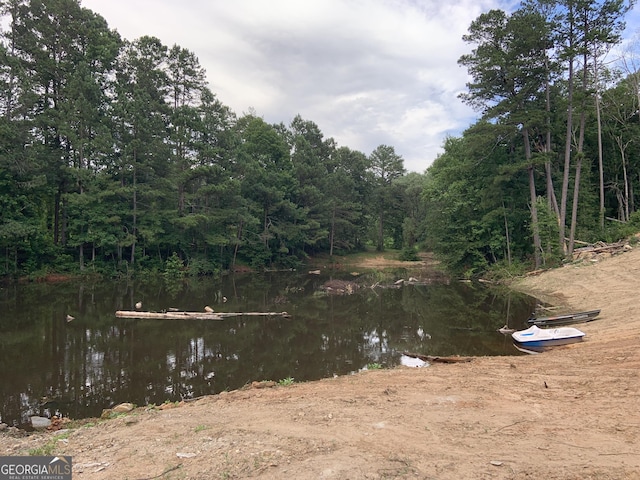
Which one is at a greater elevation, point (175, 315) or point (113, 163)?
point (113, 163)

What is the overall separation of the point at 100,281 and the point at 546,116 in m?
32.3

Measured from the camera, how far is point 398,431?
4.96m

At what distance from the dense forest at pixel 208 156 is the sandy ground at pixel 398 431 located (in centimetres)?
2045

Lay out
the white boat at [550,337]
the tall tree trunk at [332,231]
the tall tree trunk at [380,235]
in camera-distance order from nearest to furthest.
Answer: the white boat at [550,337] → the tall tree trunk at [332,231] → the tall tree trunk at [380,235]

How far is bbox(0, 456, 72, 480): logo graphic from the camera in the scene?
407cm

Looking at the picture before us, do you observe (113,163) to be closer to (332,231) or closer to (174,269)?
(174,269)

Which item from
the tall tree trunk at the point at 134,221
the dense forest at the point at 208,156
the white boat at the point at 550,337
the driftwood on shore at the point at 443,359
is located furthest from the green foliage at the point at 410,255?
the driftwood on shore at the point at 443,359

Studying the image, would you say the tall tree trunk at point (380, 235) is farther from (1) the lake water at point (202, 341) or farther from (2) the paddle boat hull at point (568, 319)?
(2) the paddle boat hull at point (568, 319)

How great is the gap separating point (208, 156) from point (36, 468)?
34062 mm

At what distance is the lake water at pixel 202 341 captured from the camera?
8.94m

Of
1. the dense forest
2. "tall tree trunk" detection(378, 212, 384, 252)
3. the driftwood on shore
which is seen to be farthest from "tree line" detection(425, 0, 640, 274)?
"tall tree trunk" detection(378, 212, 384, 252)

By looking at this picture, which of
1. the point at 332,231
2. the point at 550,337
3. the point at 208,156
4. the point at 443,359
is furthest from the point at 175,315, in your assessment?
the point at 332,231

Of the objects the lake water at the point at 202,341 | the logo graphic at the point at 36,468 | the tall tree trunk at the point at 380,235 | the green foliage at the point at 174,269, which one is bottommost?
the lake water at the point at 202,341

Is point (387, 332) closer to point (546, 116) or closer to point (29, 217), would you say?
point (546, 116)
